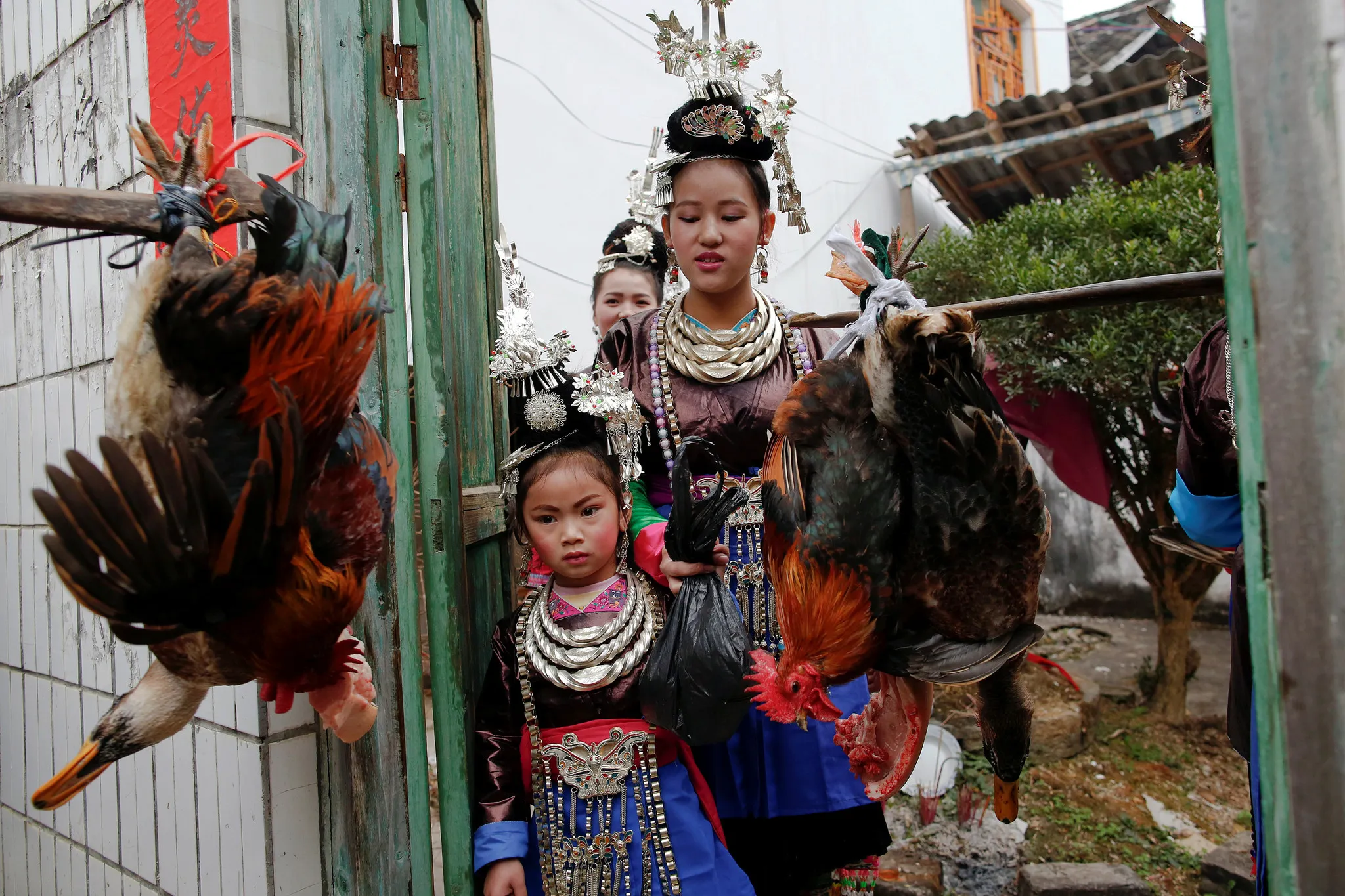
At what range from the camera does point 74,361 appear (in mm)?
2078

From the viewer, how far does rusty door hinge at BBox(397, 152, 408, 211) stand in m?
1.94

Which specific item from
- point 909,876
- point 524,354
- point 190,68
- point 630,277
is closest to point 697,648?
point 524,354

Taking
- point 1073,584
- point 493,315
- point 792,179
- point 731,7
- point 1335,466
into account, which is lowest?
point 1073,584

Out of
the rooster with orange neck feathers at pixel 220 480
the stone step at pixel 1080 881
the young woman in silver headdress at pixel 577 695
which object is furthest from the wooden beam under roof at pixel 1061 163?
the rooster with orange neck feathers at pixel 220 480

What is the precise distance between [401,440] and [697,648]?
0.83 metres

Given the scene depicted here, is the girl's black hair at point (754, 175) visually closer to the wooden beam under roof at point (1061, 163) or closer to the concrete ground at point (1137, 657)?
the concrete ground at point (1137, 657)

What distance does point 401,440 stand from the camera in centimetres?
186

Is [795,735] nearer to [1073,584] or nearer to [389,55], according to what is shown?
[389,55]

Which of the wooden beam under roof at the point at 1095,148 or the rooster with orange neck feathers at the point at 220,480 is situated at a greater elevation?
the wooden beam under roof at the point at 1095,148

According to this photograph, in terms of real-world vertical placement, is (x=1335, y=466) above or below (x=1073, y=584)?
above

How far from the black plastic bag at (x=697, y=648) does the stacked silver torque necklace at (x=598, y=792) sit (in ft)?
0.40

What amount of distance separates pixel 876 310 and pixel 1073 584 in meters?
7.55

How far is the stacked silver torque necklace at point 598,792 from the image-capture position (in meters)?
1.71

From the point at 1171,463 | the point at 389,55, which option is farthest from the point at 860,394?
the point at 1171,463
